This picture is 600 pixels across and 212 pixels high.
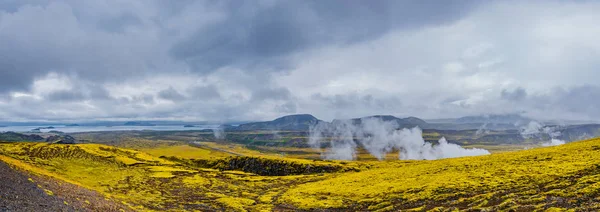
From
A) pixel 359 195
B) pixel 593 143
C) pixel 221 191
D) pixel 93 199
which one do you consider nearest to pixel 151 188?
pixel 221 191

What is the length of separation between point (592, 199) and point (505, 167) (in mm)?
28565

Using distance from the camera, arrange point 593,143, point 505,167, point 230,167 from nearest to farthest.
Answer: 1. point 505,167
2. point 593,143
3. point 230,167

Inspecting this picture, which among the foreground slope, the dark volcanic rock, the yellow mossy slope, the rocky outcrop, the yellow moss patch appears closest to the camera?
the dark volcanic rock

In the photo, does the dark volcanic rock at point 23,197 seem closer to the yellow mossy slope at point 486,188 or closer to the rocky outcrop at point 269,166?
the yellow mossy slope at point 486,188

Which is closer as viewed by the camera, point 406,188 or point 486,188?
point 486,188

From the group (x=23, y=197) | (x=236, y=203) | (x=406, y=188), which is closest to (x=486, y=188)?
(x=406, y=188)

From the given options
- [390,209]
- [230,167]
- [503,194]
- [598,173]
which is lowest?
[230,167]

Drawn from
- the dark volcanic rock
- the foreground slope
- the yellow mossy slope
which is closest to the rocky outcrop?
the foreground slope

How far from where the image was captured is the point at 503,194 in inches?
1564

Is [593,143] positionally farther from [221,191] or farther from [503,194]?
[221,191]

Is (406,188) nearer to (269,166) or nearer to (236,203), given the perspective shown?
(236,203)

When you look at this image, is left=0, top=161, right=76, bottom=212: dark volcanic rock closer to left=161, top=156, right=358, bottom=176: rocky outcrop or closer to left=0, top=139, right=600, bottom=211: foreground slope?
left=0, top=139, right=600, bottom=211: foreground slope

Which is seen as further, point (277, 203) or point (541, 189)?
point (277, 203)

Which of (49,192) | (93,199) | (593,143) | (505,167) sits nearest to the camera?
(49,192)
